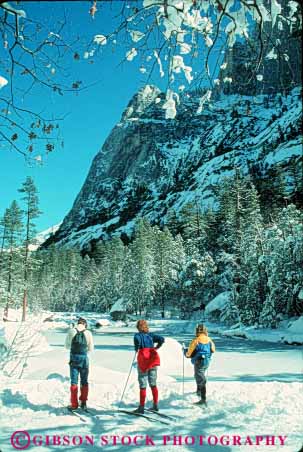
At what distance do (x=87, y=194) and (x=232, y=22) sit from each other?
199351 mm

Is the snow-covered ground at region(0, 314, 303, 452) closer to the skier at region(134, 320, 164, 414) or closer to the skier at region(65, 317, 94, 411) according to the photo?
the skier at region(65, 317, 94, 411)

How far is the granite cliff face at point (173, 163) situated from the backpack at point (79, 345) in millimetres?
52775

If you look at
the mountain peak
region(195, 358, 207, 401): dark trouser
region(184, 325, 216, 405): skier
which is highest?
the mountain peak

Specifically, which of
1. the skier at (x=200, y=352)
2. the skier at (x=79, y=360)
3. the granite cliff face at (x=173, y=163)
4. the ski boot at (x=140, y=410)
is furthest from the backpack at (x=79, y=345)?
the granite cliff face at (x=173, y=163)

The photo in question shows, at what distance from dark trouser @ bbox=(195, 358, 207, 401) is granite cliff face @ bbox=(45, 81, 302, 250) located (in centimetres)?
5186

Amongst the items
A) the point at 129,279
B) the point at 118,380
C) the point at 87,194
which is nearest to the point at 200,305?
the point at 129,279

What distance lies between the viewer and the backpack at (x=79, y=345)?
6.91 m

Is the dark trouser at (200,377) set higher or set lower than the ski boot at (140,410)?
higher

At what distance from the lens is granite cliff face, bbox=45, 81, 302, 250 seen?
9944 cm

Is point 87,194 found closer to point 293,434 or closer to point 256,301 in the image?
point 256,301

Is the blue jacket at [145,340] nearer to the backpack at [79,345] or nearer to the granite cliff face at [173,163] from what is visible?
the backpack at [79,345]

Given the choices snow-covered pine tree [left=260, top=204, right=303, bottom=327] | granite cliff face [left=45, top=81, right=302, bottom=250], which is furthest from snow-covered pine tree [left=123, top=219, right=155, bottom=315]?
snow-covered pine tree [left=260, top=204, right=303, bottom=327]

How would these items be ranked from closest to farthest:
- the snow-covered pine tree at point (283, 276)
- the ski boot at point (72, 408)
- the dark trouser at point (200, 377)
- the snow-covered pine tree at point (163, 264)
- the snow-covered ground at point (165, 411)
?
the snow-covered ground at point (165, 411) < the ski boot at point (72, 408) < the dark trouser at point (200, 377) < the snow-covered pine tree at point (283, 276) < the snow-covered pine tree at point (163, 264)

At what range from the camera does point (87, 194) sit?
652ft
